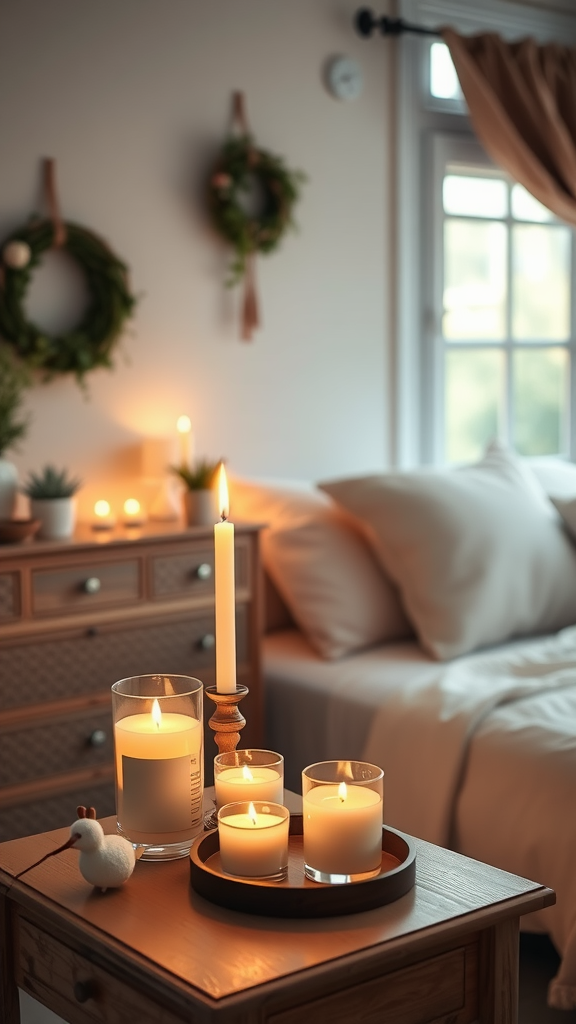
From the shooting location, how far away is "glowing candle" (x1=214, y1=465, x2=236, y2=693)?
1382mm

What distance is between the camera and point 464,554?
2.99 meters

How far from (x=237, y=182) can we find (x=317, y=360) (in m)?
0.60

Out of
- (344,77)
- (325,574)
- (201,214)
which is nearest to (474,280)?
(344,77)

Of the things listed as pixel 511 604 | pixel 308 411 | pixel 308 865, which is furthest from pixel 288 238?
pixel 308 865

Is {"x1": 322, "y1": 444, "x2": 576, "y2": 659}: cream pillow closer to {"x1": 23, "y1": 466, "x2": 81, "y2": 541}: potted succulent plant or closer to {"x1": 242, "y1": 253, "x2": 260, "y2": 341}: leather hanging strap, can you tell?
{"x1": 242, "y1": 253, "x2": 260, "y2": 341}: leather hanging strap

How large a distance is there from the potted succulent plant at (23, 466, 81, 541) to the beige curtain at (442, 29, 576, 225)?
70.3 inches

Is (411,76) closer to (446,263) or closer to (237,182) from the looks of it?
(446,263)

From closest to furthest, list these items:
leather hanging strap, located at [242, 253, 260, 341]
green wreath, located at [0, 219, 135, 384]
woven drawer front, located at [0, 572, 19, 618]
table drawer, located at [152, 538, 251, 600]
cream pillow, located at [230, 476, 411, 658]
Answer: woven drawer front, located at [0, 572, 19, 618] < table drawer, located at [152, 538, 251, 600] < green wreath, located at [0, 219, 135, 384] < cream pillow, located at [230, 476, 411, 658] < leather hanging strap, located at [242, 253, 260, 341]

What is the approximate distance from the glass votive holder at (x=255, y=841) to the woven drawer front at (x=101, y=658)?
4.44 feet

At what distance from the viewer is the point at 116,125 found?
123 inches

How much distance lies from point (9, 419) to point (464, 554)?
1146 millimetres

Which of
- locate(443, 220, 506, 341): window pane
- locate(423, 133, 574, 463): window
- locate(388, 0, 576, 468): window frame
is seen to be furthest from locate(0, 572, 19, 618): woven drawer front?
locate(443, 220, 506, 341): window pane

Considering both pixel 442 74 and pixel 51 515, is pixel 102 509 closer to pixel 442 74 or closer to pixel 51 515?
pixel 51 515

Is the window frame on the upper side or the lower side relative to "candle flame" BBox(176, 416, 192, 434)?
upper
